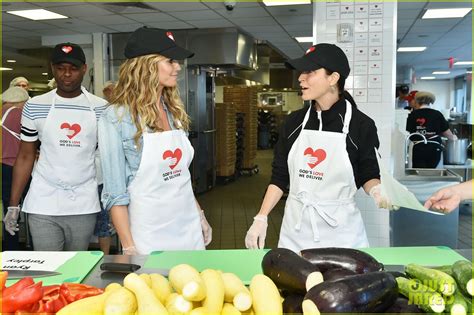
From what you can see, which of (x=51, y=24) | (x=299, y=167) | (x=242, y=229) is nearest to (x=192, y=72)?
(x=51, y=24)

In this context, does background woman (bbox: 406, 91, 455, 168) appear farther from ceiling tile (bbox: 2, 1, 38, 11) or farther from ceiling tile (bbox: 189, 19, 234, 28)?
ceiling tile (bbox: 2, 1, 38, 11)

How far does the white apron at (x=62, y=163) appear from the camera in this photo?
252 centimetres

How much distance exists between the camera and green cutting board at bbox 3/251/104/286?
4.68 ft

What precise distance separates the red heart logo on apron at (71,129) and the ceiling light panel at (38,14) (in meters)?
4.86

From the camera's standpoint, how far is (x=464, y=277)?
1.06 metres

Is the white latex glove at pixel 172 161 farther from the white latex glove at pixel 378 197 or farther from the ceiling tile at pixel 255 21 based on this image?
the ceiling tile at pixel 255 21

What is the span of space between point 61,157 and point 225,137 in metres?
7.19

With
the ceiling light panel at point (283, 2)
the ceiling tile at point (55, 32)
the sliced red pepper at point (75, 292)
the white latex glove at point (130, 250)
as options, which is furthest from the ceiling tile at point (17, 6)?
the sliced red pepper at point (75, 292)

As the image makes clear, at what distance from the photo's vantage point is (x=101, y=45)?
8.52 meters

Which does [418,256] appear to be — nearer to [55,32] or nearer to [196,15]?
[196,15]

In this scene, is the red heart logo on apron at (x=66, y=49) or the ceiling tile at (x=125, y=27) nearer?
the red heart logo on apron at (x=66, y=49)

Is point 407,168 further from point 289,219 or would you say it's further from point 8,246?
point 8,246

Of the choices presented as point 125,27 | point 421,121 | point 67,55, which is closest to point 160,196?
point 67,55

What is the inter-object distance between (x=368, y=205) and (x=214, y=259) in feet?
7.55
